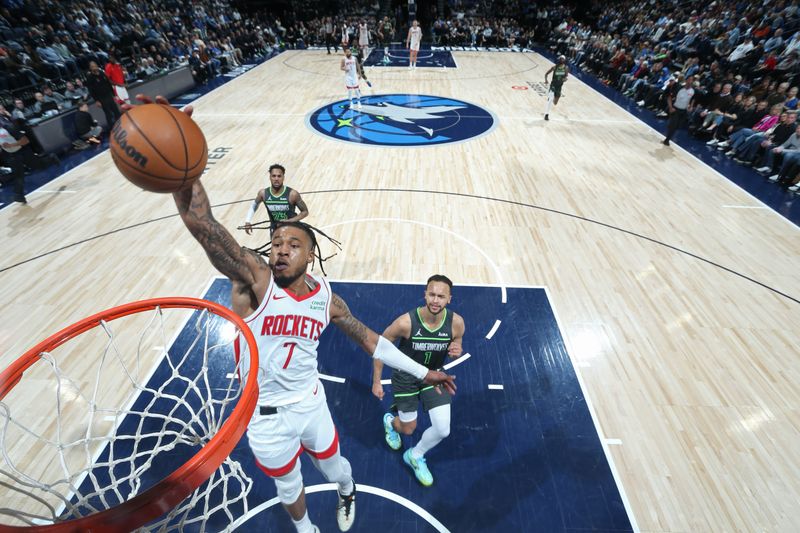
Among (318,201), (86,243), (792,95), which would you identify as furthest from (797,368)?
(86,243)

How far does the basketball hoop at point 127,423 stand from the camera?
2.04m

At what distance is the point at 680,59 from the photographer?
1508 cm

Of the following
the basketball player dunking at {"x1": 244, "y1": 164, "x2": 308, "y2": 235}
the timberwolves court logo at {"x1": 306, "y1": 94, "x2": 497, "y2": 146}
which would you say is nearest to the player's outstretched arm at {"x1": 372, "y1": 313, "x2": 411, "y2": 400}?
the basketball player dunking at {"x1": 244, "y1": 164, "x2": 308, "y2": 235}

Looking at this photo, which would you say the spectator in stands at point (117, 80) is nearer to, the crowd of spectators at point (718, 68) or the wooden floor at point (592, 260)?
the wooden floor at point (592, 260)

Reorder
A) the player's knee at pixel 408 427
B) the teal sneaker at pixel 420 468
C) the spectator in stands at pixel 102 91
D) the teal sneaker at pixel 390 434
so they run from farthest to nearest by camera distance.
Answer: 1. the spectator in stands at pixel 102 91
2. the teal sneaker at pixel 390 434
3. the player's knee at pixel 408 427
4. the teal sneaker at pixel 420 468

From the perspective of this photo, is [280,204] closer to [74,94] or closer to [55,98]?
[55,98]

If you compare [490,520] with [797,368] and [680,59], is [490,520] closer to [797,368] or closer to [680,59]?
[797,368]

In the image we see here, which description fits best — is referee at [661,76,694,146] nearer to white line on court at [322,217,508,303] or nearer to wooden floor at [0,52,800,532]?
wooden floor at [0,52,800,532]

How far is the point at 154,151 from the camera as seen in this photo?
2025 mm

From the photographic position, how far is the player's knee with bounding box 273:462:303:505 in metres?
2.60

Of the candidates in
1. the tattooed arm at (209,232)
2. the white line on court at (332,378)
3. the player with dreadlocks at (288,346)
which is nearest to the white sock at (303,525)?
the player with dreadlocks at (288,346)

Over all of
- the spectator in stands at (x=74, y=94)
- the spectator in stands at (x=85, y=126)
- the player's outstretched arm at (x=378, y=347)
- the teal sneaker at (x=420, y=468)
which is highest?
the player's outstretched arm at (x=378, y=347)

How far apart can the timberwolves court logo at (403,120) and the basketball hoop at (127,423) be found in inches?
283

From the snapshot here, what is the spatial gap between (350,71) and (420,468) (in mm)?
11204
